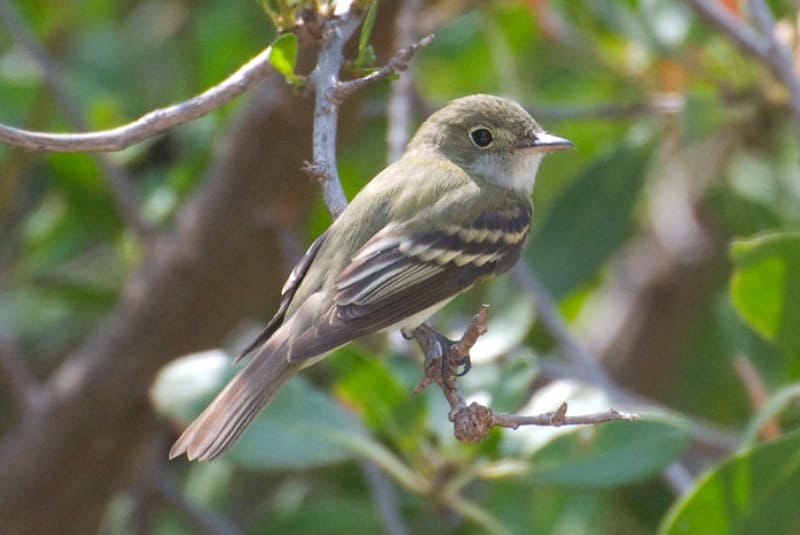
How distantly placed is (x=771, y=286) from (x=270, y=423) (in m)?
1.52

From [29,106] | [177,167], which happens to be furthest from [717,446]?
[29,106]

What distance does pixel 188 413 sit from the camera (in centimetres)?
391

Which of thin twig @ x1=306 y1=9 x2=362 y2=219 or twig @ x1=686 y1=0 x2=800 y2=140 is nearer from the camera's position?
thin twig @ x1=306 y1=9 x2=362 y2=219

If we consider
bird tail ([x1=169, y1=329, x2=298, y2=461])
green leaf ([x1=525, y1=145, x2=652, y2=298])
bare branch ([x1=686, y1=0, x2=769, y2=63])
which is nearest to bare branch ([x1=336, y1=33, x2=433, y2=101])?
bird tail ([x1=169, y1=329, x2=298, y2=461])

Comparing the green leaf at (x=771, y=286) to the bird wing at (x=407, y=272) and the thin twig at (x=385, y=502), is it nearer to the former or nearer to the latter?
the bird wing at (x=407, y=272)

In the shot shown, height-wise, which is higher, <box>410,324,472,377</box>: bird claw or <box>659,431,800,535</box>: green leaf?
<box>410,324,472,377</box>: bird claw

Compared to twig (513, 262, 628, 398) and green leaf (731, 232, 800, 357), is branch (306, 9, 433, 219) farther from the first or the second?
twig (513, 262, 628, 398)

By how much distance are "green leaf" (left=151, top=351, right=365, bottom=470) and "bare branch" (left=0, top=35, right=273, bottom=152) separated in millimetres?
1259

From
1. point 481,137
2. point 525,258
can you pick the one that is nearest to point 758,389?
point 525,258

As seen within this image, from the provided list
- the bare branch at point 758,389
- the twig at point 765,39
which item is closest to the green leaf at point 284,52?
the twig at point 765,39

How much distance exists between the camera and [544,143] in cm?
430

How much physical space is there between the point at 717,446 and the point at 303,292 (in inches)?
66.2

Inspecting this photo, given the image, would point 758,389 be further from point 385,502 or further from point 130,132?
point 130,132

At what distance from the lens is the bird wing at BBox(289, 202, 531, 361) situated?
340 cm
